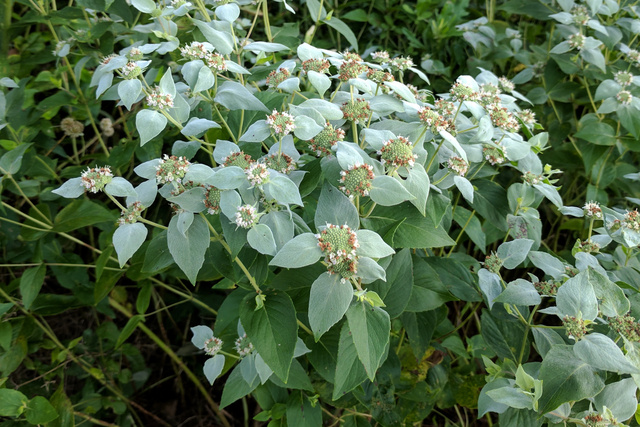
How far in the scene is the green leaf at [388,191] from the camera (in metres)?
0.74

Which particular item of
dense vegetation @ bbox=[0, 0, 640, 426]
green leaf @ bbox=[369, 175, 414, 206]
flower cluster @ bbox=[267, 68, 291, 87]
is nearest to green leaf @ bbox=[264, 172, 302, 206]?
dense vegetation @ bbox=[0, 0, 640, 426]

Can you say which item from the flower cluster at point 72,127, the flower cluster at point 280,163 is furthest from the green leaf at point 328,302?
the flower cluster at point 72,127

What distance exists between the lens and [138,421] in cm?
169

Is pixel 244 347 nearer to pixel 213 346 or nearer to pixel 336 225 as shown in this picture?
pixel 213 346

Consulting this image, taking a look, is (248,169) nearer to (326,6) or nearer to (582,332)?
(582,332)

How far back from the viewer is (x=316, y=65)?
3.18 feet

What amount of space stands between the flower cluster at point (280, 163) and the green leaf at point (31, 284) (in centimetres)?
83

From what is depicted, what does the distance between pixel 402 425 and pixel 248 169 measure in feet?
2.46

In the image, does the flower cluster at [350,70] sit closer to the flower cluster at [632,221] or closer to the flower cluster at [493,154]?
the flower cluster at [493,154]

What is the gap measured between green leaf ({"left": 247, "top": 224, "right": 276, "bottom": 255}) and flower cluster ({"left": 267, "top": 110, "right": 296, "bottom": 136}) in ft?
0.59

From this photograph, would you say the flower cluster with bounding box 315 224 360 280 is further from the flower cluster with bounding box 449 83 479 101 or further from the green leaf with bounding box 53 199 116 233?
the green leaf with bounding box 53 199 116 233

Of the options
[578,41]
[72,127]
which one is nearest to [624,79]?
[578,41]

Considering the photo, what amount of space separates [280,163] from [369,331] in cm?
33

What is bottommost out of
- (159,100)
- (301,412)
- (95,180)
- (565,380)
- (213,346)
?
(301,412)
